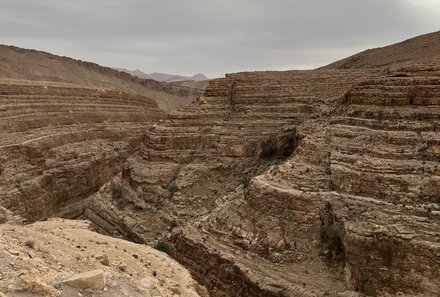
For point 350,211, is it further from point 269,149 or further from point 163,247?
point 269,149

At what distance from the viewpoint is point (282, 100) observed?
80.1 feet

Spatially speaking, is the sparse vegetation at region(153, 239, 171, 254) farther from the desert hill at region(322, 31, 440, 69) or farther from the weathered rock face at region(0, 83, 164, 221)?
the desert hill at region(322, 31, 440, 69)

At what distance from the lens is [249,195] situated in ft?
55.3

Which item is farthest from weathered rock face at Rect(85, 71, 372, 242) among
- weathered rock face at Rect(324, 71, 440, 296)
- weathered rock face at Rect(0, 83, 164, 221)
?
weathered rock face at Rect(0, 83, 164, 221)

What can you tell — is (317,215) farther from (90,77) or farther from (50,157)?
(90,77)

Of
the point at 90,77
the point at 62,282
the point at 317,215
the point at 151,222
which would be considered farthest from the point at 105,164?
the point at 90,77

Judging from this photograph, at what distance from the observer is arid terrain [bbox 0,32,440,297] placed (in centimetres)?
1064

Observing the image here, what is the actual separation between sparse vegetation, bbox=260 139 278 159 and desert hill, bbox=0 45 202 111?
50.9m

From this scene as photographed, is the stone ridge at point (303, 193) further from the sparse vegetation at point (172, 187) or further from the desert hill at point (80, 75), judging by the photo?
the desert hill at point (80, 75)

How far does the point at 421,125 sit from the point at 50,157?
843 inches

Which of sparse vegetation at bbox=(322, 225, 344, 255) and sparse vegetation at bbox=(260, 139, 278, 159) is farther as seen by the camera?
sparse vegetation at bbox=(260, 139, 278, 159)

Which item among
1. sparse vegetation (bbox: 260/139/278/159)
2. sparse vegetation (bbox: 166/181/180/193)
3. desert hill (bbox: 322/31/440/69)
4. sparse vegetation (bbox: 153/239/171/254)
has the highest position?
desert hill (bbox: 322/31/440/69)

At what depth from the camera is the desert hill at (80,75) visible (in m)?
73.6

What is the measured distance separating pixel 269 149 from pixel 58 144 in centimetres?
1489
